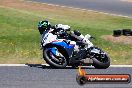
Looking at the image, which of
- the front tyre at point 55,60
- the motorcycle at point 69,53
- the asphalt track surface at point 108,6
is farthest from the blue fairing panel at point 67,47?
the asphalt track surface at point 108,6

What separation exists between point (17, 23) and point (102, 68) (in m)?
11.3

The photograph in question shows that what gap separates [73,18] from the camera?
3028cm

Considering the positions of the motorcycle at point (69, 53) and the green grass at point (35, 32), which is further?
the green grass at point (35, 32)

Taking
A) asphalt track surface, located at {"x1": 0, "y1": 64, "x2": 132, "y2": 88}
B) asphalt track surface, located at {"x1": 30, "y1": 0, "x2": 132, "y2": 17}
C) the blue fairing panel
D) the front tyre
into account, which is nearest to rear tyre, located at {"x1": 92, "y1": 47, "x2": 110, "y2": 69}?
asphalt track surface, located at {"x1": 0, "y1": 64, "x2": 132, "y2": 88}

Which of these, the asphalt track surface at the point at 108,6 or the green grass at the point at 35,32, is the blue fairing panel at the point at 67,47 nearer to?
the green grass at the point at 35,32

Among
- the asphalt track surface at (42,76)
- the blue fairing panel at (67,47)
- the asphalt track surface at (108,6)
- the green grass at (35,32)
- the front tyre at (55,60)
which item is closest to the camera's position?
the asphalt track surface at (42,76)

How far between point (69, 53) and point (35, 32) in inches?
317

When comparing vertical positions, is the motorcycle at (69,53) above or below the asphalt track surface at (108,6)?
above

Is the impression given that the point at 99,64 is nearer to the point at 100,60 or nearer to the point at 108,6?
the point at 100,60

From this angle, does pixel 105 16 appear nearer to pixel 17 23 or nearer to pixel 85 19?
pixel 85 19

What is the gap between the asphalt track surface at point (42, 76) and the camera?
11898 millimetres

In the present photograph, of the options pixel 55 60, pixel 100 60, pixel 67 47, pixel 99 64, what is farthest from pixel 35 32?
pixel 99 64

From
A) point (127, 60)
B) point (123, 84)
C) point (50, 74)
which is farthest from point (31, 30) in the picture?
point (123, 84)

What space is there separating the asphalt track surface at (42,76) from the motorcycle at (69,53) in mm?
219
